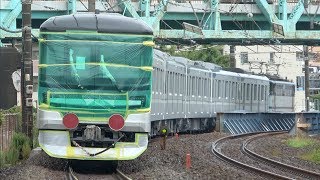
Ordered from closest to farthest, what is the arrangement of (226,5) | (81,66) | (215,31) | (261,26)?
(81,66), (215,31), (226,5), (261,26)

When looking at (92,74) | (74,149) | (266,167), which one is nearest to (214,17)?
(266,167)

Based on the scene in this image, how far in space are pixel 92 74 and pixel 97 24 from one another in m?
1.00

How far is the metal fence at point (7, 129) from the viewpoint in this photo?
61.5ft

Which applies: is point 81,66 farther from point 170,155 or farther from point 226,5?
point 226,5

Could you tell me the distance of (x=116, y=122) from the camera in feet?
47.3

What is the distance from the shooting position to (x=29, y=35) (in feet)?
64.6

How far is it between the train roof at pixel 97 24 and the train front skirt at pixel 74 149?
6.67ft

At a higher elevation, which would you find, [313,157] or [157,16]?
[157,16]

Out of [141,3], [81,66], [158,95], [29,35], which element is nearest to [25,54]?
[29,35]

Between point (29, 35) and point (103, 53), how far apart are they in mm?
5528

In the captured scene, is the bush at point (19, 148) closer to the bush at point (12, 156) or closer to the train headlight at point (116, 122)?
the bush at point (12, 156)

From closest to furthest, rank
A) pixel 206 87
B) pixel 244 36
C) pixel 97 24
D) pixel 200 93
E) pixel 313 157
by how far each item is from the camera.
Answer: pixel 97 24
pixel 313 157
pixel 200 93
pixel 206 87
pixel 244 36

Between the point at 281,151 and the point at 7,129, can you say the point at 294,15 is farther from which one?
the point at 7,129

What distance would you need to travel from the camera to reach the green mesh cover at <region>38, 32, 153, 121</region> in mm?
14555
